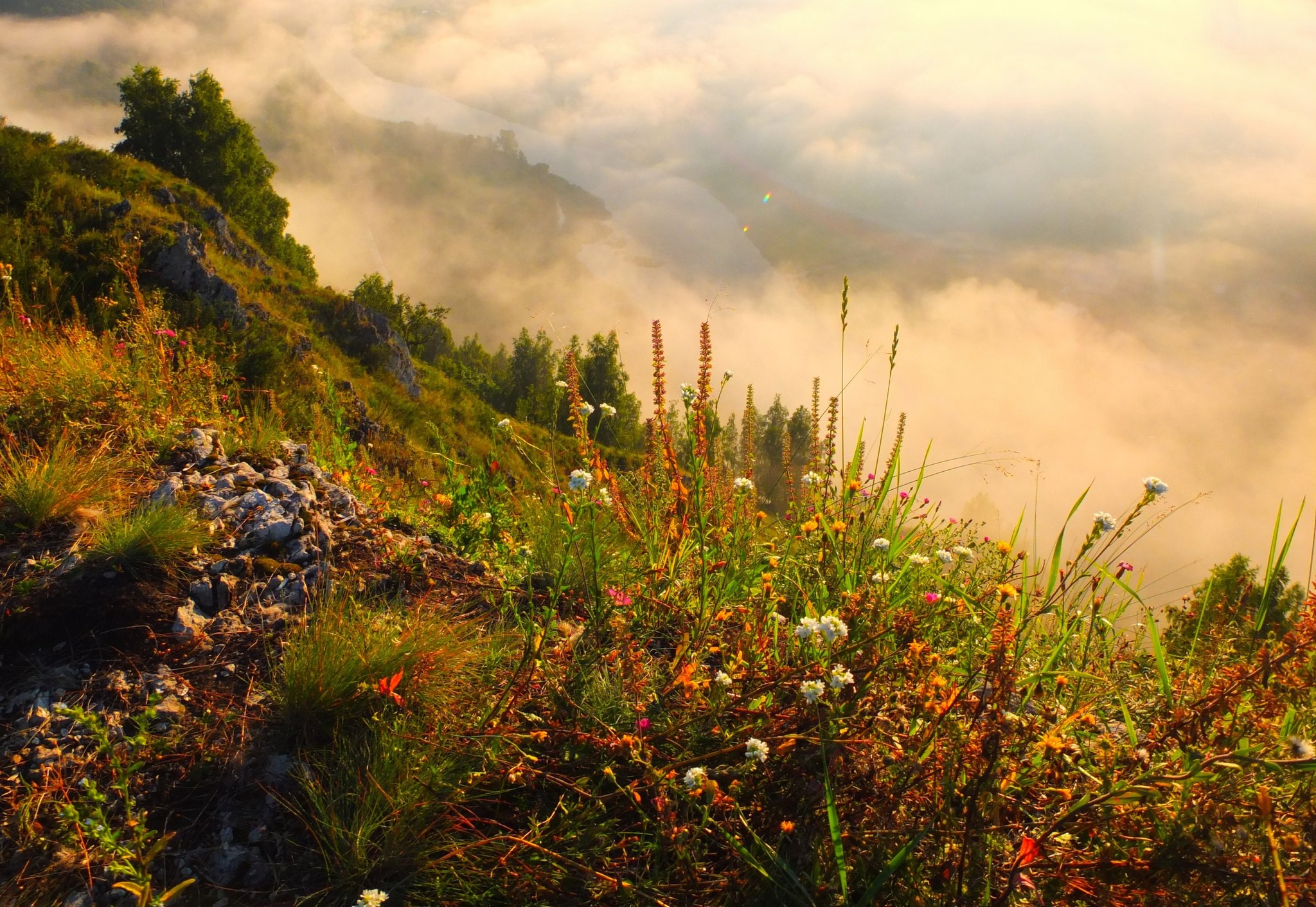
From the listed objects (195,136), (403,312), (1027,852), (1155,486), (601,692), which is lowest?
(601,692)

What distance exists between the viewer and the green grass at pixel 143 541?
9.30 feet

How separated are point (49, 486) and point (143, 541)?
0.70 metres

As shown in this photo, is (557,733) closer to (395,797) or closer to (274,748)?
(395,797)

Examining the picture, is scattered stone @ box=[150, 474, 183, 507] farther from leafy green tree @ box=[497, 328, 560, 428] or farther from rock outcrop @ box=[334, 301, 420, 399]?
leafy green tree @ box=[497, 328, 560, 428]

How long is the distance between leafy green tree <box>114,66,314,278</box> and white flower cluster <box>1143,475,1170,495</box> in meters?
40.4

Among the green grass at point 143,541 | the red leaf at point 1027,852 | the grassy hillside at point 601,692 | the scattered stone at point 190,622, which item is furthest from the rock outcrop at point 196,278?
the red leaf at point 1027,852

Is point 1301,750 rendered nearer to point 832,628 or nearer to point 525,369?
point 832,628

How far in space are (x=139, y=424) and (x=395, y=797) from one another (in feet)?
10.8

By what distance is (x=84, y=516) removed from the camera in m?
3.10

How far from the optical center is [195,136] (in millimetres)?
33031

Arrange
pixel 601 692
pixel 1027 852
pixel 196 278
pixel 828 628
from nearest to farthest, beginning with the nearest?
pixel 1027 852, pixel 828 628, pixel 601 692, pixel 196 278

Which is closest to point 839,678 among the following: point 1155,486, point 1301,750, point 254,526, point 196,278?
point 1301,750

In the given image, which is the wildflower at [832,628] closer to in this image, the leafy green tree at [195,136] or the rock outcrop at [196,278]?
the rock outcrop at [196,278]

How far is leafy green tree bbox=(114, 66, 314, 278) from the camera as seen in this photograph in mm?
32219
